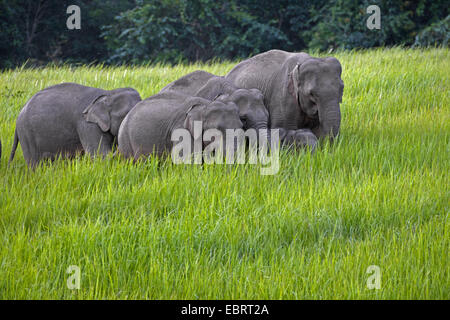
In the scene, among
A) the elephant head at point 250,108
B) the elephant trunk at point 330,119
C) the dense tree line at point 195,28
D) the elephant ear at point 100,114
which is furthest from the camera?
the dense tree line at point 195,28

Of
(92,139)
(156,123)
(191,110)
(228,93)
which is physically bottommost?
(92,139)

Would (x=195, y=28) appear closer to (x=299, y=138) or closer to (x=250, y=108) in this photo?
(x=299, y=138)

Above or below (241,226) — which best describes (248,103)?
above

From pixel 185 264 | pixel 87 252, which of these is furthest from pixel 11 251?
pixel 185 264

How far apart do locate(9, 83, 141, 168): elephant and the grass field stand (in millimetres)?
510

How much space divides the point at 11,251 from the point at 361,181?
9.88ft

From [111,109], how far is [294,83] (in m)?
2.23

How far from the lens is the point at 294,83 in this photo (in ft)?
20.0

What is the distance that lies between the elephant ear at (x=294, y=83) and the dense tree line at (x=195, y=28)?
13035 millimetres

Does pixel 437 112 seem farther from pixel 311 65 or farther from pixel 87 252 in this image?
pixel 87 252

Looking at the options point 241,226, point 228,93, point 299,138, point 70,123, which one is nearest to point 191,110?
point 228,93

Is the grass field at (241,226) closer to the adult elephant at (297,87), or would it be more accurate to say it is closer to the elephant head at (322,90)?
the elephant head at (322,90)

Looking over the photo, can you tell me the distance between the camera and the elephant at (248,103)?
5.68 metres

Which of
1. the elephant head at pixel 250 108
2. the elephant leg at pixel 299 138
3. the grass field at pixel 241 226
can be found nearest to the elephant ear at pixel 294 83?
the elephant leg at pixel 299 138
